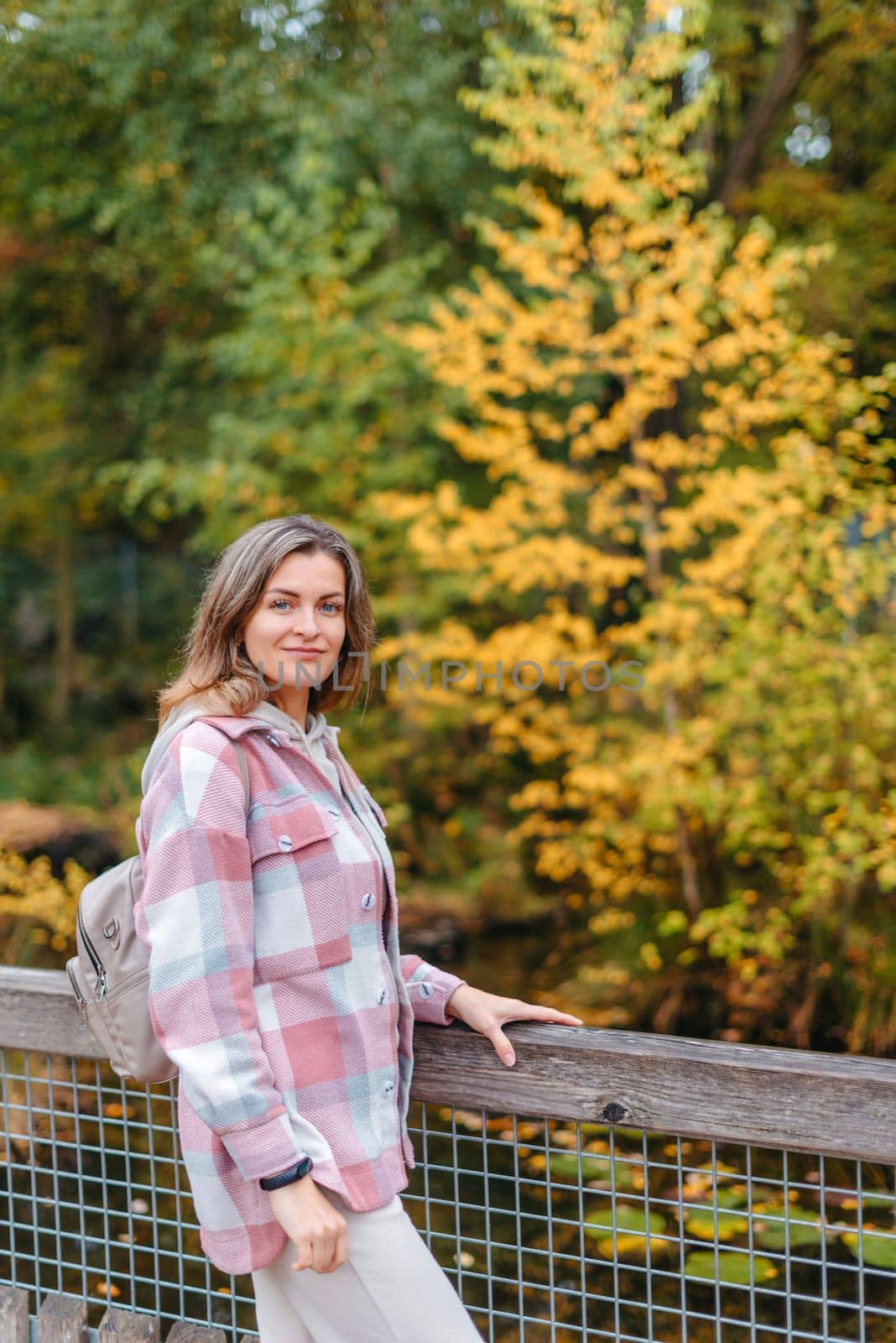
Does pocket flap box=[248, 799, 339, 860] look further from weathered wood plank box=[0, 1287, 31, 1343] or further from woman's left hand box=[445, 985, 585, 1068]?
weathered wood plank box=[0, 1287, 31, 1343]

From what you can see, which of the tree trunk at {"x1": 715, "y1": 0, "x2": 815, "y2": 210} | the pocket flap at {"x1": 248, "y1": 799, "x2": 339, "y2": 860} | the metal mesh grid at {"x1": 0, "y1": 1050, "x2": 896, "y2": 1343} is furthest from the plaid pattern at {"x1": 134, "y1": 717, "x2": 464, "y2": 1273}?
the tree trunk at {"x1": 715, "y1": 0, "x2": 815, "y2": 210}

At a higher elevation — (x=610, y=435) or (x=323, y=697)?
(x=610, y=435)

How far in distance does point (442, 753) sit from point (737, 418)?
339 centimetres

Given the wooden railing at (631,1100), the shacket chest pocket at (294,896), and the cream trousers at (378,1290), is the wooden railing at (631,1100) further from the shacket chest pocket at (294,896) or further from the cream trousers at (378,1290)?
the shacket chest pocket at (294,896)

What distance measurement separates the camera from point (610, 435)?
5496 millimetres

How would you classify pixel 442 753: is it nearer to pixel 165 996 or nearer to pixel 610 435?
pixel 610 435

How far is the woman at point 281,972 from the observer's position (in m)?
1.32

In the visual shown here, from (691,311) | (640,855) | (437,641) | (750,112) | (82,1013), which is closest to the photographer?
(82,1013)

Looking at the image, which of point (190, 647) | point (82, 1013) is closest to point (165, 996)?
point (82, 1013)

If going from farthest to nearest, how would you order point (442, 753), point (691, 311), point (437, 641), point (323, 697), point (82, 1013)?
point (442, 753), point (437, 641), point (691, 311), point (323, 697), point (82, 1013)

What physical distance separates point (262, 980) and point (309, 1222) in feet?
0.90

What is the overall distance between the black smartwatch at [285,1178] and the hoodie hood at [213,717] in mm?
487

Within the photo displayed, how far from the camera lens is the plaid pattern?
131 centimetres

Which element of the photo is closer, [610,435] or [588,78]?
[588,78]
